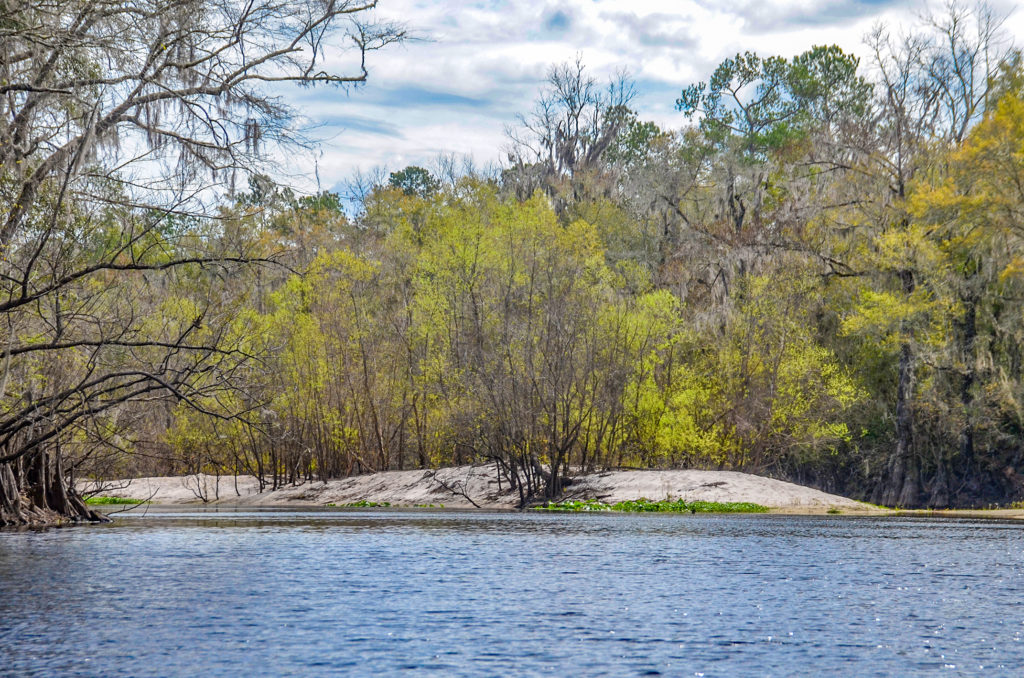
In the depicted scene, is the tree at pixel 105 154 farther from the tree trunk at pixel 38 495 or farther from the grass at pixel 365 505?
the grass at pixel 365 505

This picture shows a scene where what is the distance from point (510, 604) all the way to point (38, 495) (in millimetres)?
14928

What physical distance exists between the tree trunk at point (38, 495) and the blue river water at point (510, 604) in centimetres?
105

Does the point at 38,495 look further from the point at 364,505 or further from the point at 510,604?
the point at 364,505

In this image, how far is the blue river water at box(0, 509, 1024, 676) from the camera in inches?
354

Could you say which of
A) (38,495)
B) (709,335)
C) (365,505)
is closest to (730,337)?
(709,335)

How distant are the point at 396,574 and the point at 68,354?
910 centimetres

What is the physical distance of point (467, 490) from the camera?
3772 centimetres

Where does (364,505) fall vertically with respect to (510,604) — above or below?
above

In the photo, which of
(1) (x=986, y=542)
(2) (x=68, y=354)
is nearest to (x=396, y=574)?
(2) (x=68, y=354)

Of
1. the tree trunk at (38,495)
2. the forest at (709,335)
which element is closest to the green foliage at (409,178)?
the forest at (709,335)

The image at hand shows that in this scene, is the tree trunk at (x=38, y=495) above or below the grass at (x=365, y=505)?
above

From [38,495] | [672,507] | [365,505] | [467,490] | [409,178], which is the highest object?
[409,178]

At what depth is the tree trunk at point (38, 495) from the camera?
21.6 m

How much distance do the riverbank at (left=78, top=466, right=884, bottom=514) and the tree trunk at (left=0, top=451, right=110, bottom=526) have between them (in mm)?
2138
